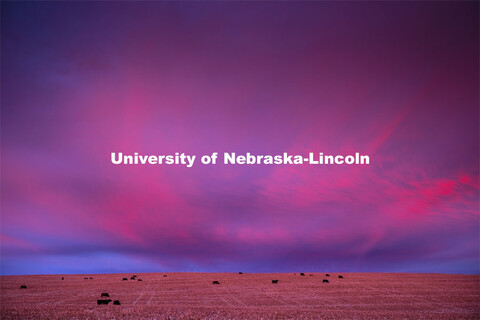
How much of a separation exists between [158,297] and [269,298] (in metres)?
13.2

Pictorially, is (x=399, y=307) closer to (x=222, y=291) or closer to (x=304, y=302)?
(x=304, y=302)

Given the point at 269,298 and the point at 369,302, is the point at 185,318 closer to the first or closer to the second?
the point at 269,298

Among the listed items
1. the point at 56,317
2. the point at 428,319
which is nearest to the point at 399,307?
the point at 428,319

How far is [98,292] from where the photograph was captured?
55.4 metres

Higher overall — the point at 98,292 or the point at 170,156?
the point at 170,156

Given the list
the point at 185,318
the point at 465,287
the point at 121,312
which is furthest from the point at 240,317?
the point at 465,287

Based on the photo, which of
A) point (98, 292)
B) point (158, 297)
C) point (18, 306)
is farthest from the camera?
point (98, 292)

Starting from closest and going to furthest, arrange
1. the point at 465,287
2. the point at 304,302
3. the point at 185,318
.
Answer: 1. the point at 185,318
2. the point at 304,302
3. the point at 465,287

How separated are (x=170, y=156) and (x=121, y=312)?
1563 cm

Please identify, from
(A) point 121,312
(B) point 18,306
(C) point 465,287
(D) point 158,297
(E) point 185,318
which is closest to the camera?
(E) point 185,318

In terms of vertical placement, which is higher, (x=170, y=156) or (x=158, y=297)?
(x=170, y=156)

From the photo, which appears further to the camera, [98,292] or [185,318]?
[98,292]

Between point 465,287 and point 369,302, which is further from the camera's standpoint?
point 465,287

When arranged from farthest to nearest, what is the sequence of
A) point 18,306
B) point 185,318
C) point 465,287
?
1. point 465,287
2. point 18,306
3. point 185,318
